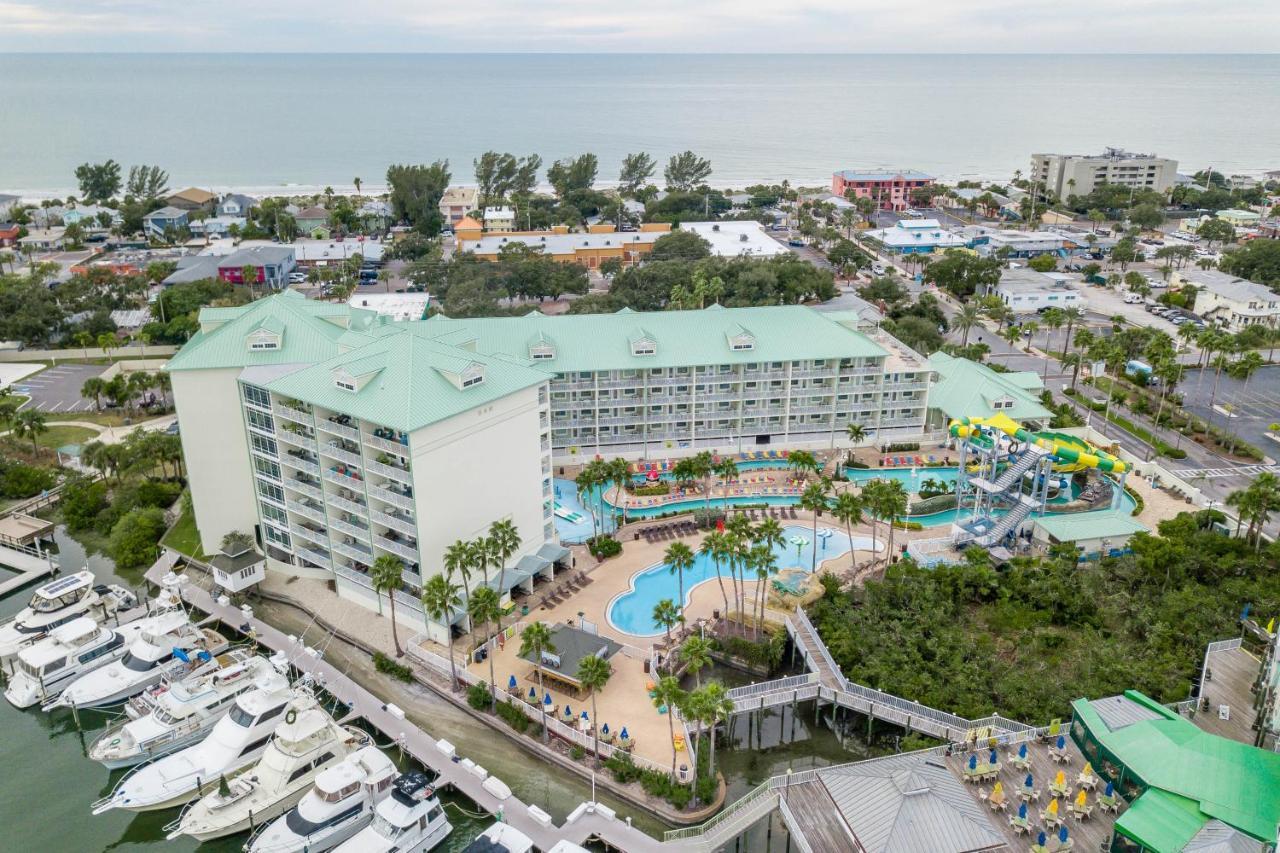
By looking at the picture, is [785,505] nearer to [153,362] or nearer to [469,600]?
[469,600]

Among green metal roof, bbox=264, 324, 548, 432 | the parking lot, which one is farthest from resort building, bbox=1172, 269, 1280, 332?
the parking lot

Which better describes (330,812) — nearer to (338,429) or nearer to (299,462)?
(338,429)

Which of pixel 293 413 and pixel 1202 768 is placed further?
pixel 293 413

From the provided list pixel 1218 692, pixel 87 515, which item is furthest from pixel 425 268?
pixel 1218 692

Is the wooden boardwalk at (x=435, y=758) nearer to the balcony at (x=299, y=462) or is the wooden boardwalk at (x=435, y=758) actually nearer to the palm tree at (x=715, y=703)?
the palm tree at (x=715, y=703)

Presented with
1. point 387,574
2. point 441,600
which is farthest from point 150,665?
point 441,600

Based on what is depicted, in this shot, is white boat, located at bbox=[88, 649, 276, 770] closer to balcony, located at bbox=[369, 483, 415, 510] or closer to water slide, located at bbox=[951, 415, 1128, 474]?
balcony, located at bbox=[369, 483, 415, 510]

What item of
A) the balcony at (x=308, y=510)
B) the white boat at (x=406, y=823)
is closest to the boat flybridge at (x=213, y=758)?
the white boat at (x=406, y=823)
